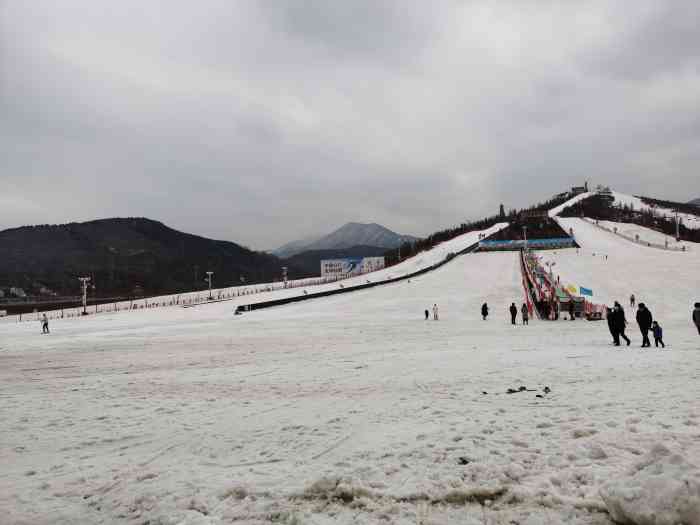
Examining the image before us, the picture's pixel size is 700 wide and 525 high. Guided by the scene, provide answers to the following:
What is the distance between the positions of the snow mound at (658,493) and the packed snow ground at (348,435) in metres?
0.02

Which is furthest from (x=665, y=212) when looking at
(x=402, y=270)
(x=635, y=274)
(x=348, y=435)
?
(x=348, y=435)

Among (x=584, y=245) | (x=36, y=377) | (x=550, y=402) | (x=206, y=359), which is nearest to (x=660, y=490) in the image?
(x=550, y=402)

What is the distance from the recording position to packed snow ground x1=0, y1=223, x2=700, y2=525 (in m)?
3.73

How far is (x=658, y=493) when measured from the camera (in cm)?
301

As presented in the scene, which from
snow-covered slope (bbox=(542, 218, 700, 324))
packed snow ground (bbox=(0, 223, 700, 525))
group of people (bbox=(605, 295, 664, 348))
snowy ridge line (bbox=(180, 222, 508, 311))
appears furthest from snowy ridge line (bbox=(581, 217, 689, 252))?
packed snow ground (bbox=(0, 223, 700, 525))

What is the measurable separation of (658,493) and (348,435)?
10.7ft

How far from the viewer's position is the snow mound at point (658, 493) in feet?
9.41

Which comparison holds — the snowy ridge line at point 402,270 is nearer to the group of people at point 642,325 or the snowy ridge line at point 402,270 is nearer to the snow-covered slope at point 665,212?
the group of people at point 642,325

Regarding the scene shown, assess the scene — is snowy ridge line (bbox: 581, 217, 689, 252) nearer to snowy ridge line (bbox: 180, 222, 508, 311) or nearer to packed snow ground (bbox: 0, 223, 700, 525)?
snowy ridge line (bbox: 180, 222, 508, 311)

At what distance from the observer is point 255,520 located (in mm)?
3568

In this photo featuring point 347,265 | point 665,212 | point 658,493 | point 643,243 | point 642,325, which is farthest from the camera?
point 665,212

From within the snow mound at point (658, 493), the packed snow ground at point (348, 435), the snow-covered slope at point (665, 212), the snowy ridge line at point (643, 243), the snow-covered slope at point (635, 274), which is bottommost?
the packed snow ground at point (348, 435)

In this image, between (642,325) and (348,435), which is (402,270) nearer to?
(642,325)

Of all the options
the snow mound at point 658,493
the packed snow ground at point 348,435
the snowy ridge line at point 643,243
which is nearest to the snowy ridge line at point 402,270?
the snowy ridge line at point 643,243
